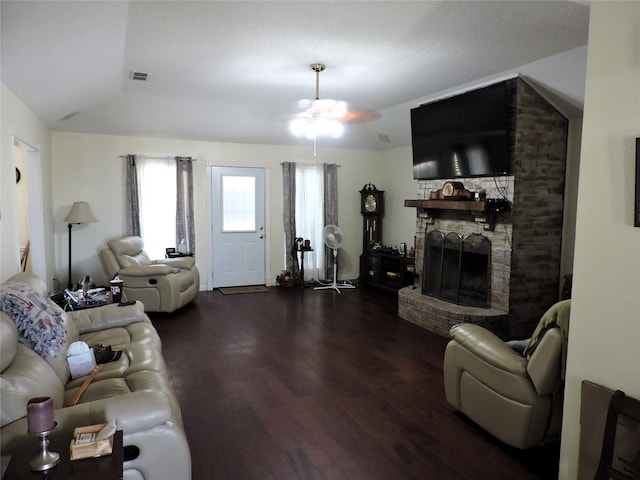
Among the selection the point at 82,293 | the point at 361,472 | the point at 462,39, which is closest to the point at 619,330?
the point at 361,472

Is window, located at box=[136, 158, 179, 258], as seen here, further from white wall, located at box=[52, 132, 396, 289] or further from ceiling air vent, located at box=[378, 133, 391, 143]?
ceiling air vent, located at box=[378, 133, 391, 143]

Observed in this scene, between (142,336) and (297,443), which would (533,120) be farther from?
(142,336)

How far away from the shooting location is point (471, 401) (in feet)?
9.07

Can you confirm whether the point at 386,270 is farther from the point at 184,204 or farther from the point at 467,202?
the point at 184,204

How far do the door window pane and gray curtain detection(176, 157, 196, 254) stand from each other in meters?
0.56

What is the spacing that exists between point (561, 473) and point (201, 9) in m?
3.43

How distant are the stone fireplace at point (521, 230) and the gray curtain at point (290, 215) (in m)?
2.92

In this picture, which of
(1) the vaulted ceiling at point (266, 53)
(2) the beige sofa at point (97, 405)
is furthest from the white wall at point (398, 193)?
(2) the beige sofa at point (97, 405)

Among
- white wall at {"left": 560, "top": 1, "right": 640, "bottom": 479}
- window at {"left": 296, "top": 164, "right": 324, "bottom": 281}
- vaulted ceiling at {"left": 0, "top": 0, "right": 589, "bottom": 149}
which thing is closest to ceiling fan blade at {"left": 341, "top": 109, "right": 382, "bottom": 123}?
vaulted ceiling at {"left": 0, "top": 0, "right": 589, "bottom": 149}

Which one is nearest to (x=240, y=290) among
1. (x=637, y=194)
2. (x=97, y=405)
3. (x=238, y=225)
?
(x=238, y=225)

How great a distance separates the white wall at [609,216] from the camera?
181 cm

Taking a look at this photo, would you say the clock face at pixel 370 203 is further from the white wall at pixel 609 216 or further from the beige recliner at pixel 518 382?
the white wall at pixel 609 216

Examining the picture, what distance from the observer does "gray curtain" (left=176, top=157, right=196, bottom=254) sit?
21.4 feet

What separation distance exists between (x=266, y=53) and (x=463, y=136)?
235 cm
